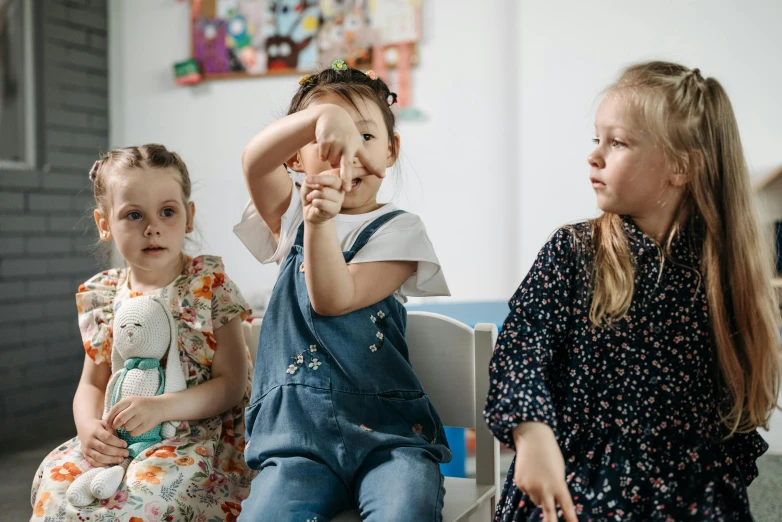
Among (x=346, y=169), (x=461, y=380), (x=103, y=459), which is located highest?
(x=346, y=169)

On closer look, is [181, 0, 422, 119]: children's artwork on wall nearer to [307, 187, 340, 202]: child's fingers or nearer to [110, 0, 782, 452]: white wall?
[110, 0, 782, 452]: white wall

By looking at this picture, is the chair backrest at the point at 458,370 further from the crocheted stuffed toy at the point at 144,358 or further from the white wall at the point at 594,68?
the white wall at the point at 594,68

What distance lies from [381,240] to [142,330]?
0.41m

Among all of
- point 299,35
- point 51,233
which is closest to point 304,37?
point 299,35

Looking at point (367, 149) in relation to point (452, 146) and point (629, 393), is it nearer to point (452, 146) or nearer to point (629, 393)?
point (629, 393)

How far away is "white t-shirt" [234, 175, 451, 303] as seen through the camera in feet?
3.75

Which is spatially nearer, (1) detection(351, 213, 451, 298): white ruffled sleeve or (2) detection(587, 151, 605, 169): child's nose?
(2) detection(587, 151, 605, 169): child's nose

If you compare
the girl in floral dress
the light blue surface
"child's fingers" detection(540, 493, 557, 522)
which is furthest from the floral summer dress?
the light blue surface

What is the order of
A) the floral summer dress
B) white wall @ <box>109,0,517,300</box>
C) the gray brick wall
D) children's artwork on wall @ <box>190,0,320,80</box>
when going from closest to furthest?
1. the floral summer dress
2. the gray brick wall
3. white wall @ <box>109,0,517,300</box>
4. children's artwork on wall @ <box>190,0,320,80</box>

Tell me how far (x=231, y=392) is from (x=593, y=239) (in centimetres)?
63

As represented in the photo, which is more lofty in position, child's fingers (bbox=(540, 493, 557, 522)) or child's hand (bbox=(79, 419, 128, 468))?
child's fingers (bbox=(540, 493, 557, 522))

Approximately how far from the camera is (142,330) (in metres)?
1.22

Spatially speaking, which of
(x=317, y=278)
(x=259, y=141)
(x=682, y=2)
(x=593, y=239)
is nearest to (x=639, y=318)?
(x=593, y=239)

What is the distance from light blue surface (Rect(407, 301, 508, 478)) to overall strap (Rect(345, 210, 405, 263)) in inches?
33.8
